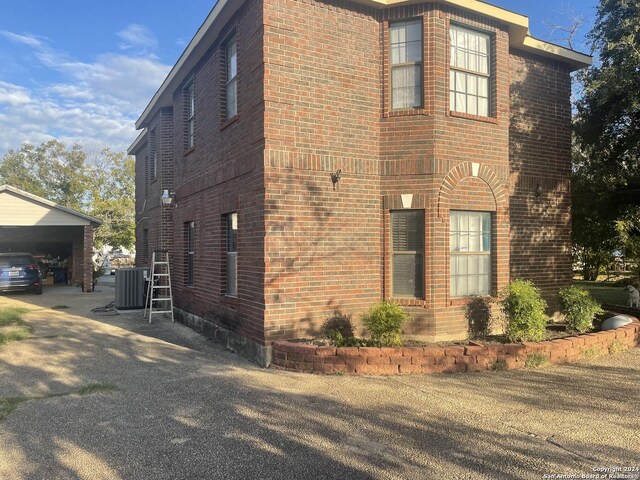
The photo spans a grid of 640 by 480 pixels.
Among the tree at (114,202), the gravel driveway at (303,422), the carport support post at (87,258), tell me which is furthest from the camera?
the tree at (114,202)

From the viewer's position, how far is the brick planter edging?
6238 mm

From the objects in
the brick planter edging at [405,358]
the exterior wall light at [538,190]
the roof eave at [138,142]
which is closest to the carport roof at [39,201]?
the roof eave at [138,142]

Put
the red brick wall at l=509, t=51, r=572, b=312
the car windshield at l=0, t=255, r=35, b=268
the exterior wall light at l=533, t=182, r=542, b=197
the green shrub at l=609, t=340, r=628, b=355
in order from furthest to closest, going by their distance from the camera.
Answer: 1. the car windshield at l=0, t=255, r=35, b=268
2. the exterior wall light at l=533, t=182, r=542, b=197
3. the red brick wall at l=509, t=51, r=572, b=312
4. the green shrub at l=609, t=340, r=628, b=355

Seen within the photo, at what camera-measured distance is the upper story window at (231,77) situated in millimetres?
8477

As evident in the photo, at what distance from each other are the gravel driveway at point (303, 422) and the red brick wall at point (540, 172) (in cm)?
252

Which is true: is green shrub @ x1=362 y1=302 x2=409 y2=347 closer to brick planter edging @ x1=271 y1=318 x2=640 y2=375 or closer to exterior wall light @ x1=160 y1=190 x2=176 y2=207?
brick planter edging @ x1=271 y1=318 x2=640 y2=375

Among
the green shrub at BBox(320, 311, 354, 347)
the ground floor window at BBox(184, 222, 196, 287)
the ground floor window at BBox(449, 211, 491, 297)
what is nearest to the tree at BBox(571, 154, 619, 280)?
the ground floor window at BBox(449, 211, 491, 297)

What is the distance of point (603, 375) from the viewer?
6223 mm

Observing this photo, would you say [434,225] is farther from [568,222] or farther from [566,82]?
[566,82]

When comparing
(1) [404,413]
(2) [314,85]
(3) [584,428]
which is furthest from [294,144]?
(3) [584,428]

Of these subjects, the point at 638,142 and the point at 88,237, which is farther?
Result: the point at 88,237

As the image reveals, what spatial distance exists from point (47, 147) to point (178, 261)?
40.8 m

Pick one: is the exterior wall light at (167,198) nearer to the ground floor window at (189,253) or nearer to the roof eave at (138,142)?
the ground floor window at (189,253)

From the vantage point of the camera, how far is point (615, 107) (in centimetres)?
973
